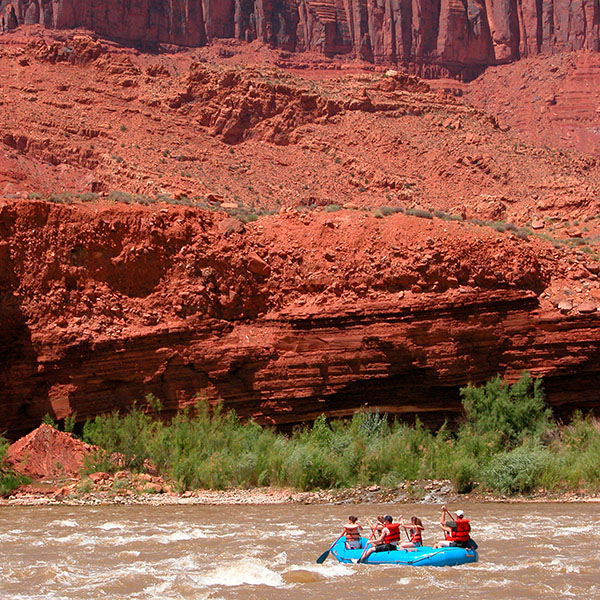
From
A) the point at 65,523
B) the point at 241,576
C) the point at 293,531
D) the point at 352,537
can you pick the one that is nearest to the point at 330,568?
the point at 352,537

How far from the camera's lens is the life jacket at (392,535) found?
48.9 feet

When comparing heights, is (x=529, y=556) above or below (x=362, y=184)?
below

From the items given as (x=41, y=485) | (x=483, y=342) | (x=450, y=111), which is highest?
(x=450, y=111)

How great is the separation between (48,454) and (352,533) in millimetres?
9740

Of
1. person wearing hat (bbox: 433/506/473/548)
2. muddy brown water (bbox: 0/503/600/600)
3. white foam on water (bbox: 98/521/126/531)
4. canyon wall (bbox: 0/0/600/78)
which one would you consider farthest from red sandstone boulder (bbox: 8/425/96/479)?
canyon wall (bbox: 0/0/600/78)

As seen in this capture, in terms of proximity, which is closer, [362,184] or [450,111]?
[362,184]

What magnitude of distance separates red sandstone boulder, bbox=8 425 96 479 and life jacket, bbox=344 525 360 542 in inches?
351

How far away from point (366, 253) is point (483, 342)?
373cm

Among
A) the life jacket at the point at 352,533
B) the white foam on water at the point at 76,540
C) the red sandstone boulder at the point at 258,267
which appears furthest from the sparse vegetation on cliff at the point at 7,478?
the life jacket at the point at 352,533

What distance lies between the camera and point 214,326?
2478 cm

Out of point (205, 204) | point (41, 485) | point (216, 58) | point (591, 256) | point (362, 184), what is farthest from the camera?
point (216, 58)

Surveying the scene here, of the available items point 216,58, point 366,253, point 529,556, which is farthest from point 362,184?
A: point 529,556

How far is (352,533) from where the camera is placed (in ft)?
49.3

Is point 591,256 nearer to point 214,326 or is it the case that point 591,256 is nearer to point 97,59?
point 214,326
